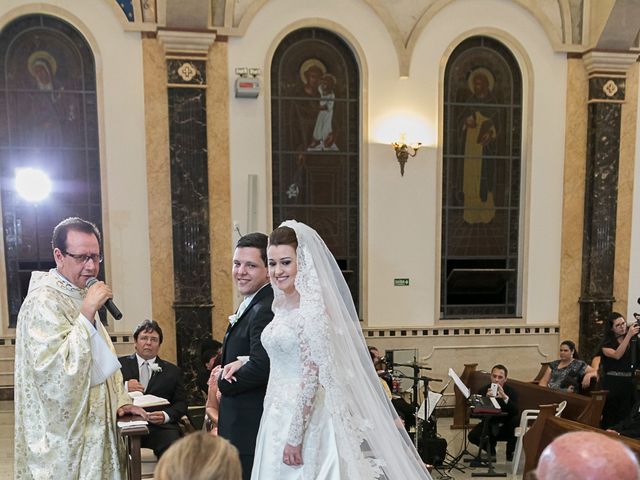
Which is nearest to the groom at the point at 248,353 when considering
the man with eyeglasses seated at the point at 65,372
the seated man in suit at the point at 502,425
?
the man with eyeglasses seated at the point at 65,372

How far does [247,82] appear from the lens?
671cm

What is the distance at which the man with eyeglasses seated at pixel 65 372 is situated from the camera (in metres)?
2.52

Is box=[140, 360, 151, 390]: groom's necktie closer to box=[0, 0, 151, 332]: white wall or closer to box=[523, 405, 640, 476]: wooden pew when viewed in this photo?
box=[0, 0, 151, 332]: white wall

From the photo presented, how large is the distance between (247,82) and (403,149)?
7.25ft

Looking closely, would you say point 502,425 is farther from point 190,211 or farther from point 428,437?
point 190,211

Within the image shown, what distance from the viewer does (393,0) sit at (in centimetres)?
714

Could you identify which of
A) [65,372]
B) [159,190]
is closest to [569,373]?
[159,190]

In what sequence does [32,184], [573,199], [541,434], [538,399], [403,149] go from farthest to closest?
1. [573,199]
2. [403,149]
3. [32,184]
4. [538,399]
5. [541,434]

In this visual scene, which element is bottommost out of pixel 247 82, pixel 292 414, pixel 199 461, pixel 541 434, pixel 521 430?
pixel 521 430

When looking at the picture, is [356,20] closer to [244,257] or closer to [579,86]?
[579,86]

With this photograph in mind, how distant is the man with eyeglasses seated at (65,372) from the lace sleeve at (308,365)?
0.93m

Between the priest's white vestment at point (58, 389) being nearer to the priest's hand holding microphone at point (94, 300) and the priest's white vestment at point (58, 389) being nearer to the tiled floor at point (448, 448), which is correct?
the priest's hand holding microphone at point (94, 300)

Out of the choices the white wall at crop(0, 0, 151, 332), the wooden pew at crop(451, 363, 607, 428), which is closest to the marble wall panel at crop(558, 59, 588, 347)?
the wooden pew at crop(451, 363, 607, 428)

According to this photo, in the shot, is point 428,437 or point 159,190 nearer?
point 428,437
